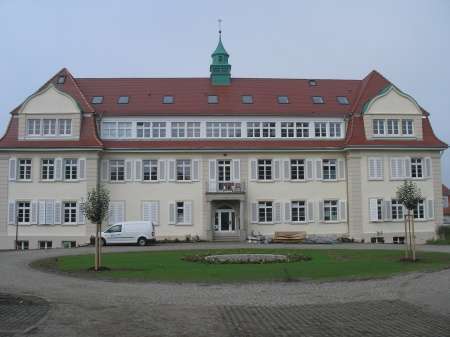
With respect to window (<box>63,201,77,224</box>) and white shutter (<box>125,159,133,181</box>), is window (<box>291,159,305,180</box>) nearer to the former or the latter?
white shutter (<box>125,159,133,181</box>)

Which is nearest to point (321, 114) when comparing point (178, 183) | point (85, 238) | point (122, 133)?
point (178, 183)

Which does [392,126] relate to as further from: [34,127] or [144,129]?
[34,127]

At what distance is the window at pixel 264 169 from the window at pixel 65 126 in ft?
45.8

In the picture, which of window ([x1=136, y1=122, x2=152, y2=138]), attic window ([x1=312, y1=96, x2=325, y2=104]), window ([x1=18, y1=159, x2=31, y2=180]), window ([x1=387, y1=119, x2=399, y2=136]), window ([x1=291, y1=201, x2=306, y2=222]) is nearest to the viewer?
window ([x1=18, y1=159, x2=31, y2=180])

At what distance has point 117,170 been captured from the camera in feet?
135

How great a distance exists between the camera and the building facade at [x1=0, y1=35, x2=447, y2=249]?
40000 mm

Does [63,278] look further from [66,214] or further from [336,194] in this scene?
[336,194]

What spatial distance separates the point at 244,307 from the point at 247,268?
8146mm

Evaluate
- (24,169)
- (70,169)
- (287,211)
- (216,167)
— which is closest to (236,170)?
(216,167)

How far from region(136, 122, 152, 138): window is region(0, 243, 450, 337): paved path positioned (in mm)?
24527

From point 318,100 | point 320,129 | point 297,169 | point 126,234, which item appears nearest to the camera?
point 126,234

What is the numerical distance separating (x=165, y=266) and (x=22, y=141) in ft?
75.4

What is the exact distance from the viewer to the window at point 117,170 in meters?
41.2

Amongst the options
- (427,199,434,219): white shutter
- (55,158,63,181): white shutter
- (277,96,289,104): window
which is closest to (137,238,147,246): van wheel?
(55,158,63,181): white shutter
